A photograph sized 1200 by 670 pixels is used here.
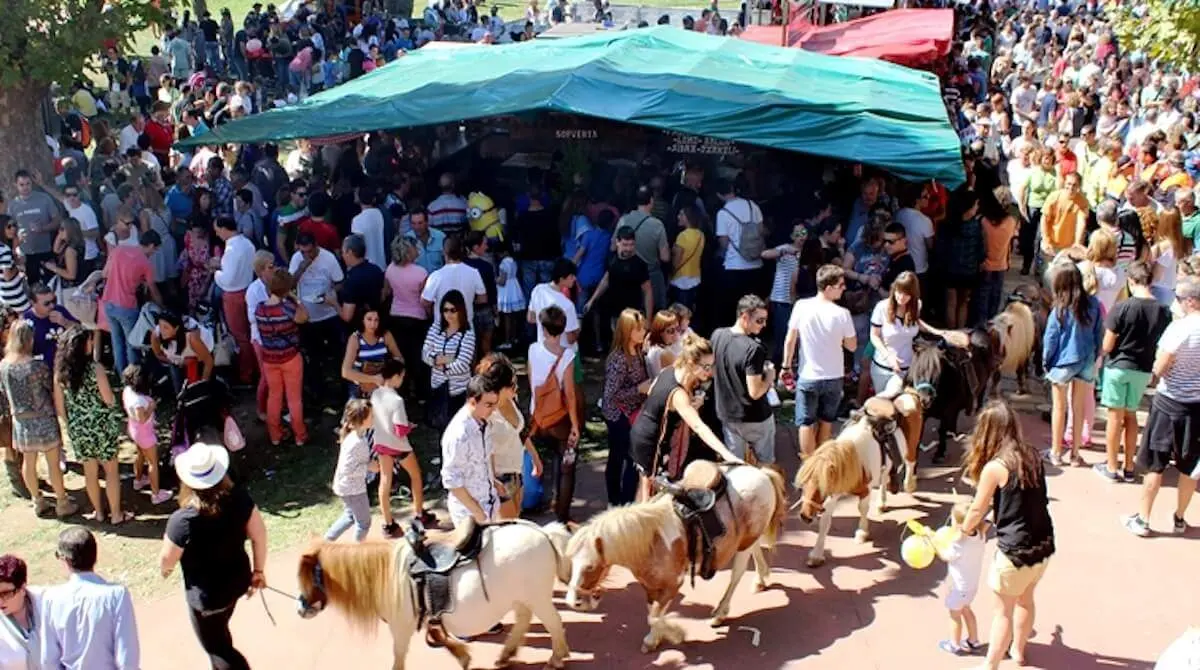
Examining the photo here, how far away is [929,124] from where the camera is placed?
1045 centimetres

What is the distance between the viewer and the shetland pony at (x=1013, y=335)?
320 inches

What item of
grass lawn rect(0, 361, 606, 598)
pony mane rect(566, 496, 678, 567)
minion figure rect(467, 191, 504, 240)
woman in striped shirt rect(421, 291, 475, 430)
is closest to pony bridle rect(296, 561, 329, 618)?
pony mane rect(566, 496, 678, 567)

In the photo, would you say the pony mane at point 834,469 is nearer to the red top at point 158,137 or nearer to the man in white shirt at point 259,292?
the man in white shirt at point 259,292

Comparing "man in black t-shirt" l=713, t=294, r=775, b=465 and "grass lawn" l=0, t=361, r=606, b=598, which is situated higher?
"man in black t-shirt" l=713, t=294, r=775, b=465

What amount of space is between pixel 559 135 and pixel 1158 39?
617cm

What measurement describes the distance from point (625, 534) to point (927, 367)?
293 centimetres

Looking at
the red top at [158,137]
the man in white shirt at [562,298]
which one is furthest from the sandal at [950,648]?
the red top at [158,137]

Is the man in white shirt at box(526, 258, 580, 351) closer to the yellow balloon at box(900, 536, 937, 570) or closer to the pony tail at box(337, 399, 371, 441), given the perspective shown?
the pony tail at box(337, 399, 371, 441)

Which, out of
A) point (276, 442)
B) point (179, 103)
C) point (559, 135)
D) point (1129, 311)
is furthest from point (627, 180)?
point (179, 103)

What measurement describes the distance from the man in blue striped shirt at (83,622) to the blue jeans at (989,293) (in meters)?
7.65

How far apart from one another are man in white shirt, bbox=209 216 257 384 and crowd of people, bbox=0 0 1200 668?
3cm

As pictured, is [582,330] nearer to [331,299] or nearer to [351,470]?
[331,299]

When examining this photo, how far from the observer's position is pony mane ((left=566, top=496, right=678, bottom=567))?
214 inches

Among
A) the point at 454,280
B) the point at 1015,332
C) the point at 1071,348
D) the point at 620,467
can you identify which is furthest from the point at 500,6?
the point at 620,467
